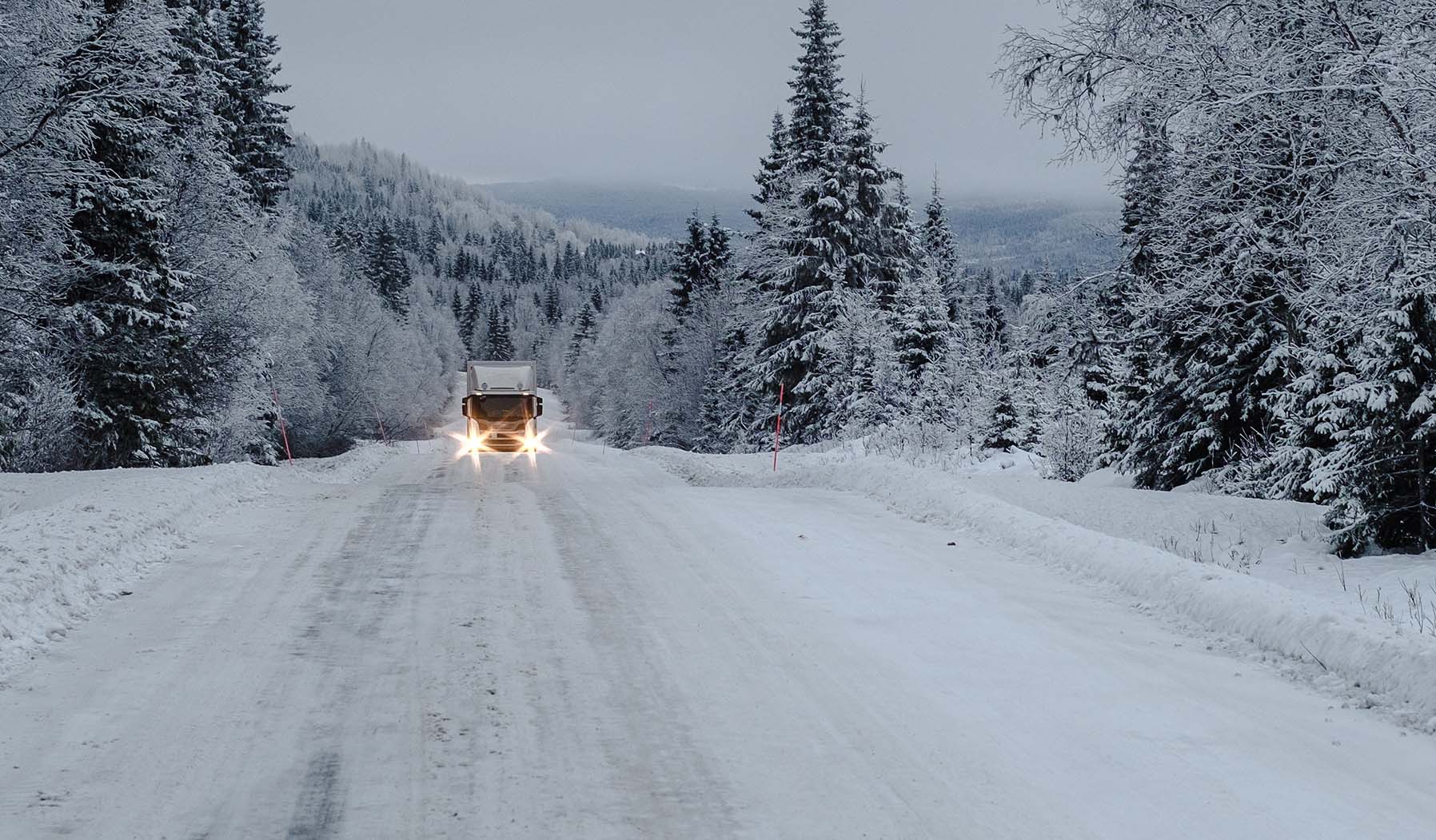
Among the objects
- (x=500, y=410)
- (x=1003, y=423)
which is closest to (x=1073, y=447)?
(x=1003, y=423)

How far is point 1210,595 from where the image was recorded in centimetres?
720

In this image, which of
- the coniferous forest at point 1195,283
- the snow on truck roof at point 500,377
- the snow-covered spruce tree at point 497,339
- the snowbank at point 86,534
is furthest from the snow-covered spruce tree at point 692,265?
the snow-covered spruce tree at point 497,339

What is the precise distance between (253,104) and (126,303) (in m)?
18.0

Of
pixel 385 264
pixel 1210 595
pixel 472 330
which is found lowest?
pixel 1210 595

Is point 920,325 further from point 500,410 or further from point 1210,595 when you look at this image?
point 1210,595

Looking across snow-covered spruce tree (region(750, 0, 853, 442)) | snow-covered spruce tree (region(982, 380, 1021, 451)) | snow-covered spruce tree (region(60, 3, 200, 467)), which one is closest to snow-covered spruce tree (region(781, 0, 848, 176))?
snow-covered spruce tree (region(750, 0, 853, 442))

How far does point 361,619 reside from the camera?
697 centimetres

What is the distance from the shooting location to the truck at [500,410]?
93.8 ft

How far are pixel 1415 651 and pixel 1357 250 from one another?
4.47 metres

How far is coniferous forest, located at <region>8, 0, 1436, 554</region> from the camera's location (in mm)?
9195

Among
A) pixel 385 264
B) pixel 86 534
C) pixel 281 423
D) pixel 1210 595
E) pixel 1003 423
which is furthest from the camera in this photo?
pixel 385 264

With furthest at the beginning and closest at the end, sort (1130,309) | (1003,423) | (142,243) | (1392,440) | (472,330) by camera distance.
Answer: (472,330), (1003,423), (142,243), (1130,309), (1392,440)

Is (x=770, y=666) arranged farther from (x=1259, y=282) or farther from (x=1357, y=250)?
(x=1259, y=282)

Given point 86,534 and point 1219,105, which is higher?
point 1219,105
